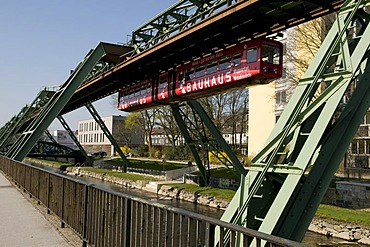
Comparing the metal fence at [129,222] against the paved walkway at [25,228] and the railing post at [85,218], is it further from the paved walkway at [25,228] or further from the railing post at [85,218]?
the paved walkway at [25,228]

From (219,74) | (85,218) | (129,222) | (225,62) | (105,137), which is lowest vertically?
(85,218)

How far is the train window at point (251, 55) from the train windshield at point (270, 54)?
0.95 ft

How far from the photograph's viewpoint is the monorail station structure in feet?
19.9

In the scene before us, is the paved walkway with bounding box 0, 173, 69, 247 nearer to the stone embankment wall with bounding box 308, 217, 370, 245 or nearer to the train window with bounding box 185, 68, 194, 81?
the train window with bounding box 185, 68, 194, 81

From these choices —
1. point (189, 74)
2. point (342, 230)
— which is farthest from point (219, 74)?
point (342, 230)

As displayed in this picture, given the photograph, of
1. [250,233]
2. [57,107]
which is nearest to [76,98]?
[57,107]

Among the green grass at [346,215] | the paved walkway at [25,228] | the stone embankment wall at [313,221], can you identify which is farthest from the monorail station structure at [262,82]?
the green grass at [346,215]

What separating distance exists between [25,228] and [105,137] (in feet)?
325

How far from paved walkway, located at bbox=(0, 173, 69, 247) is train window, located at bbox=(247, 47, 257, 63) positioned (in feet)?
33.2

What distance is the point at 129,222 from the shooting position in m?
5.16

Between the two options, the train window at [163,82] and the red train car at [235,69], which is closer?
the red train car at [235,69]

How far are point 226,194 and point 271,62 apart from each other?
940 centimetres

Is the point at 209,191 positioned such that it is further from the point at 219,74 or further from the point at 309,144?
the point at 309,144

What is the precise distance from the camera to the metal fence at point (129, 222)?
342 centimetres
